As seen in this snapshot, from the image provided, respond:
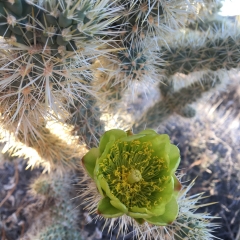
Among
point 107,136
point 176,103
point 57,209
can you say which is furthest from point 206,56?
point 57,209

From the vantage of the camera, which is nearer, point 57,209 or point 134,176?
point 134,176

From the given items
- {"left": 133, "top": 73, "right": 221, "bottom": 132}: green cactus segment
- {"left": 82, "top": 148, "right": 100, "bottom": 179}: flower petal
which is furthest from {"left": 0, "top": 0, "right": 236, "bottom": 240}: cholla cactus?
{"left": 133, "top": 73, "right": 221, "bottom": 132}: green cactus segment

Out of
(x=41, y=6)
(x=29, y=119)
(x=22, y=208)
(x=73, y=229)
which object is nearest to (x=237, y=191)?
(x=73, y=229)

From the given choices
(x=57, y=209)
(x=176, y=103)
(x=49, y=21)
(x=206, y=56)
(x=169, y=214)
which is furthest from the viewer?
(x=176, y=103)

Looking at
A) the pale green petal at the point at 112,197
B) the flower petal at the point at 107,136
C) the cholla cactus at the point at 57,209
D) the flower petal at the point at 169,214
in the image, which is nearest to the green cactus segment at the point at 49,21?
the flower petal at the point at 107,136

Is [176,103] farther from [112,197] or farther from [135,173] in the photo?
[112,197]

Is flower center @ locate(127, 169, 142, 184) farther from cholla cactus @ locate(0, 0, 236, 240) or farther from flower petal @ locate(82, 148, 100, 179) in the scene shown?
flower petal @ locate(82, 148, 100, 179)

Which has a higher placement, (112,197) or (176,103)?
(112,197)
